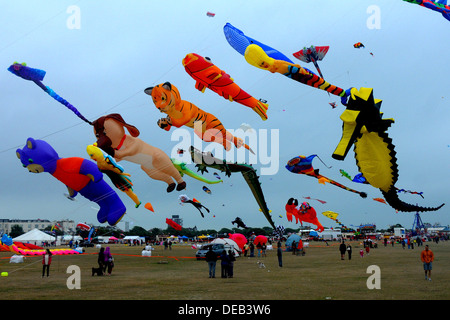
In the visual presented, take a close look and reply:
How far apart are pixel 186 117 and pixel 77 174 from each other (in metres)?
5.78

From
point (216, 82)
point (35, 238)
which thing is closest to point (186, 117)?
point (216, 82)

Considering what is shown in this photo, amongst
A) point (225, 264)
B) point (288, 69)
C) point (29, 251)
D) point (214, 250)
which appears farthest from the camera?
point (29, 251)

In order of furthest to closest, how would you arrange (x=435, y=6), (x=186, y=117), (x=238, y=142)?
(x=238, y=142) → (x=186, y=117) → (x=435, y=6)

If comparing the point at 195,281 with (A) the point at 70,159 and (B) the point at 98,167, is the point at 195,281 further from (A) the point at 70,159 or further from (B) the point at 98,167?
(A) the point at 70,159

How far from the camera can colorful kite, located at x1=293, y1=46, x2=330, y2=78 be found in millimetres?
14481

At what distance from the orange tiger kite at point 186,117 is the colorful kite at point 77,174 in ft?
14.6

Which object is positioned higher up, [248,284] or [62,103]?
[62,103]

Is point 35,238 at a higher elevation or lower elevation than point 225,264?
lower

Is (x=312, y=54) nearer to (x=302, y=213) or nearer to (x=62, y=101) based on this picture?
(x=62, y=101)

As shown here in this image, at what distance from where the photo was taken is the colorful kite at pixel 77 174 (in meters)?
16.8

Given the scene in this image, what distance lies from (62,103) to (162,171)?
4.70 metres

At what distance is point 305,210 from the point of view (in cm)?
4325

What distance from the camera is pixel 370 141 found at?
11.9 meters
